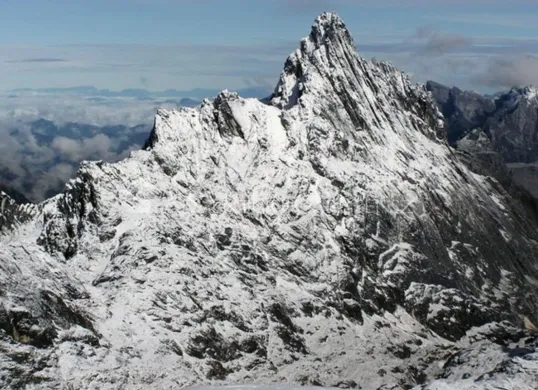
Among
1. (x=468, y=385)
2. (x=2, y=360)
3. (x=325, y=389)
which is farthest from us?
(x=2, y=360)

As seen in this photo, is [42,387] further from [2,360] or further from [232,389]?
[232,389]

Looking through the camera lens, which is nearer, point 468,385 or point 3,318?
point 468,385

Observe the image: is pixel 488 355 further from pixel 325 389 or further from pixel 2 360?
pixel 2 360

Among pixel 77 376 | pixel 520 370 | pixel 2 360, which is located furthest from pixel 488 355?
pixel 2 360

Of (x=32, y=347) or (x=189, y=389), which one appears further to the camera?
(x=32, y=347)

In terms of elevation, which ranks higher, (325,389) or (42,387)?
(325,389)

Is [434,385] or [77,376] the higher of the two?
[434,385]

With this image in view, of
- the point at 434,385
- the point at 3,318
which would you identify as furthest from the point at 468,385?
the point at 3,318

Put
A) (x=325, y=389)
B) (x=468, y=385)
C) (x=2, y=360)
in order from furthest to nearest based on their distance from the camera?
1. (x=2, y=360)
2. (x=325, y=389)
3. (x=468, y=385)
